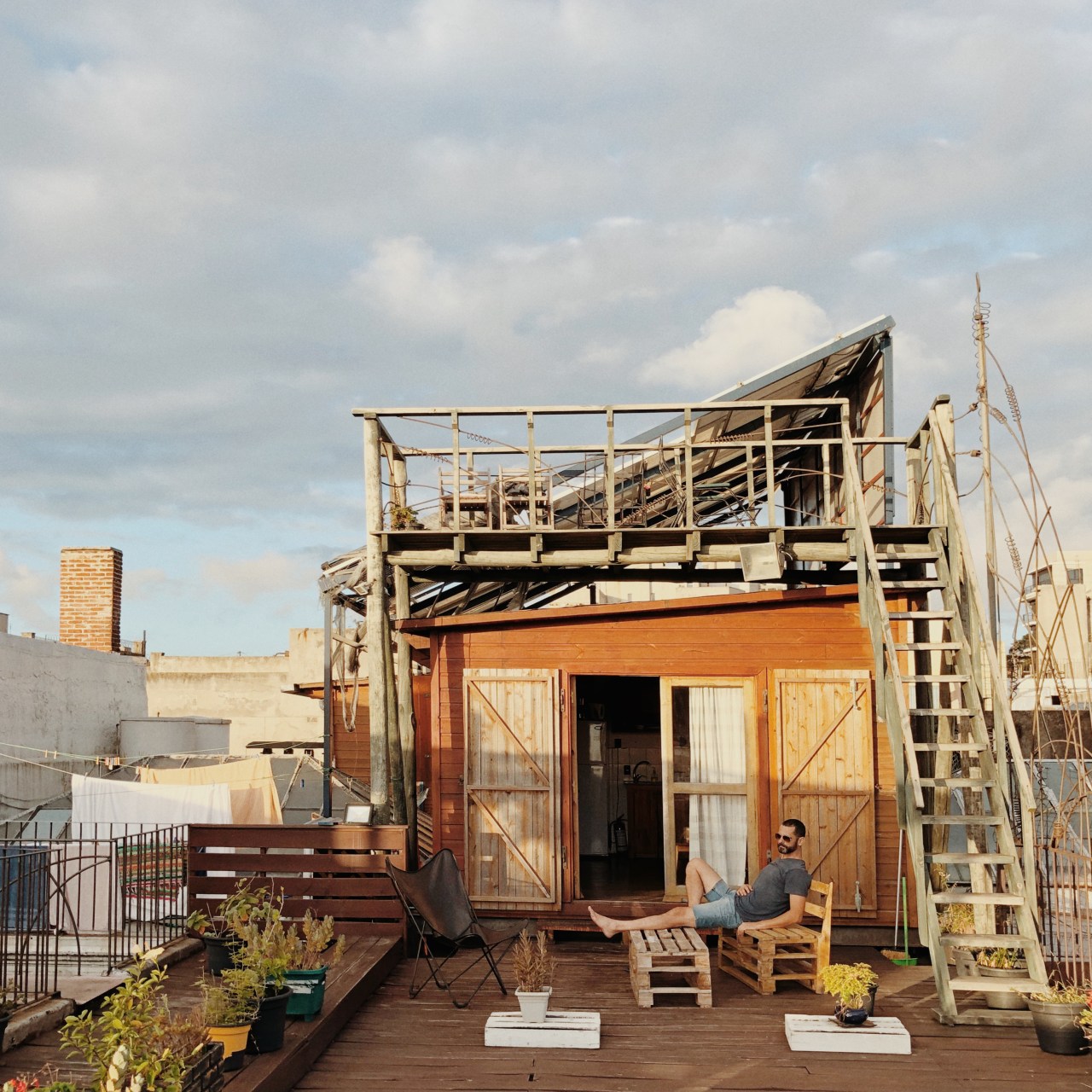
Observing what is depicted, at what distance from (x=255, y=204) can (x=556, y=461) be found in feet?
15.2

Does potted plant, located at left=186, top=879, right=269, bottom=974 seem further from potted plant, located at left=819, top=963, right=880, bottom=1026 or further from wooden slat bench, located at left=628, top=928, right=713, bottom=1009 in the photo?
potted plant, located at left=819, top=963, right=880, bottom=1026

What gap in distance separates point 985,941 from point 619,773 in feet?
27.8

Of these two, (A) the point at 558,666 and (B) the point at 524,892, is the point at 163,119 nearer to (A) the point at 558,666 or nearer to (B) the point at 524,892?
(A) the point at 558,666

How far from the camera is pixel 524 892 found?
9562 mm

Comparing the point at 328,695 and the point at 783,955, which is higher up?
the point at 328,695

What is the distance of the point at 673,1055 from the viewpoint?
20.0 feet

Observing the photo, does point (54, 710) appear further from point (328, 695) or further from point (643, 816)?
point (643, 816)

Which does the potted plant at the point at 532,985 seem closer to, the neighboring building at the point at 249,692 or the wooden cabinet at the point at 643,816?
the wooden cabinet at the point at 643,816

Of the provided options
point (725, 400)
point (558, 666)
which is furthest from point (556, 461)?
point (558, 666)

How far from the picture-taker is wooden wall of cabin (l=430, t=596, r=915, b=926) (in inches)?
384

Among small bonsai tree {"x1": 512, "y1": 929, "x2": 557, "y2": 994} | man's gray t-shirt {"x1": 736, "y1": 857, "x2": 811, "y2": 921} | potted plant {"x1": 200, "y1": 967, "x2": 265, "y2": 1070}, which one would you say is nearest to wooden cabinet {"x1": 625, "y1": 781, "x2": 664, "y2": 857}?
man's gray t-shirt {"x1": 736, "y1": 857, "x2": 811, "y2": 921}

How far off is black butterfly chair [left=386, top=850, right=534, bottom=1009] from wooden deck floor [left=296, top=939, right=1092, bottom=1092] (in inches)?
10.4

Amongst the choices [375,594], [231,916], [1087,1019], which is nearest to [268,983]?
[231,916]

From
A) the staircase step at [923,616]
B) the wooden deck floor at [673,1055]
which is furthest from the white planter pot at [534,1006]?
the staircase step at [923,616]
